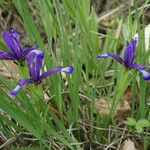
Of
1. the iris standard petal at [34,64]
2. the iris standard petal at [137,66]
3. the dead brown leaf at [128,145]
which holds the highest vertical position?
the iris standard petal at [34,64]

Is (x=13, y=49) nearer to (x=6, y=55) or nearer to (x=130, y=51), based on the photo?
(x=6, y=55)

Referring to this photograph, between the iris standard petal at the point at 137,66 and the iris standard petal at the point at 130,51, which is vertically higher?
the iris standard petal at the point at 130,51

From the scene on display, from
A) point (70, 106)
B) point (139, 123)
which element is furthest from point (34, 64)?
point (139, 123)

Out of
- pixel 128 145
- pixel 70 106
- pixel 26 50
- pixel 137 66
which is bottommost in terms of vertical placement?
pixel 128 145

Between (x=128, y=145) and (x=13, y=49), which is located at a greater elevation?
(x=13, y=49)

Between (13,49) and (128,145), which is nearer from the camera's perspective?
(13,49)

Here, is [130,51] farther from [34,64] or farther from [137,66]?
[34,64]

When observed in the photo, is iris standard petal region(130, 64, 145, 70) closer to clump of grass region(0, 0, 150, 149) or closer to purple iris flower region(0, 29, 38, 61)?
clump of grass region(0, 0, 150, 149)

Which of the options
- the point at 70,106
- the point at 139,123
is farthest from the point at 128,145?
the point at 70,106

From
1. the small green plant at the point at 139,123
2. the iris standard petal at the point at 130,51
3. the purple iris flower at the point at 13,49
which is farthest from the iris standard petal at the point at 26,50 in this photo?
the small green plant at the point at 139,123

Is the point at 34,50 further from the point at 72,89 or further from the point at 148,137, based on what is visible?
the point at 148,137

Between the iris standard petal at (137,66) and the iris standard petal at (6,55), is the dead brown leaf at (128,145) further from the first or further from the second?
the iris standard petal at (6,55)
